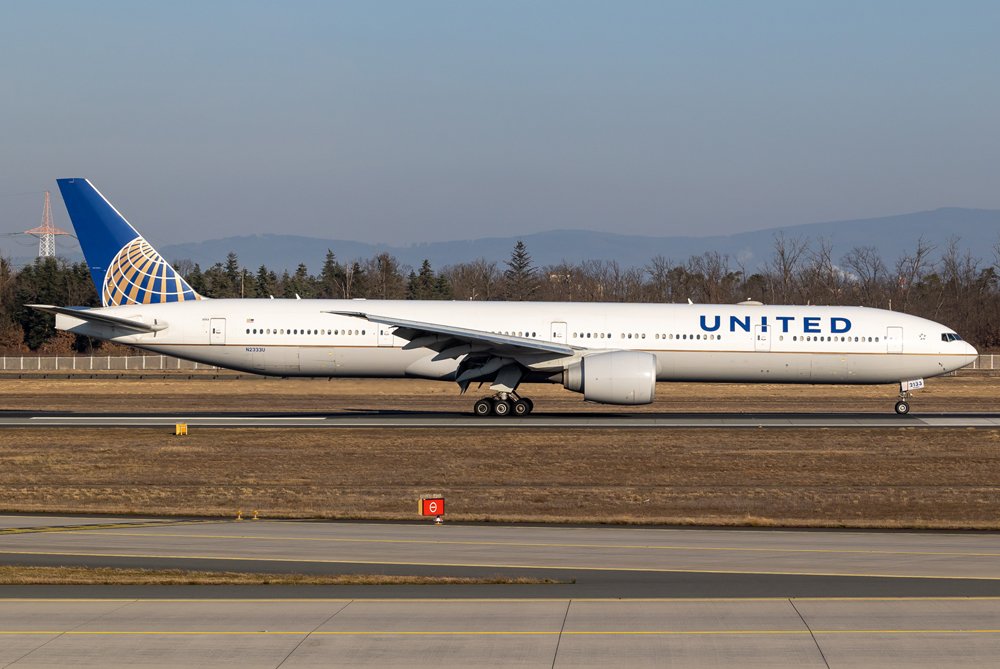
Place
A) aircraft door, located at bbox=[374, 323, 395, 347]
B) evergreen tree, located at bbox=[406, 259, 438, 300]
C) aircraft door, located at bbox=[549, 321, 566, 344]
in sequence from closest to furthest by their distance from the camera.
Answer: aircraft door, located at bbox=[374, 323, 395, 347], aircraft door, located at bbox=[549, 321, 566, 344], evergreen tree, located at bbox=[406, 259, 438, 300]

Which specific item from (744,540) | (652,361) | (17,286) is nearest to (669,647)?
(744,540)

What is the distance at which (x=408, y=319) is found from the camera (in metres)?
35.8

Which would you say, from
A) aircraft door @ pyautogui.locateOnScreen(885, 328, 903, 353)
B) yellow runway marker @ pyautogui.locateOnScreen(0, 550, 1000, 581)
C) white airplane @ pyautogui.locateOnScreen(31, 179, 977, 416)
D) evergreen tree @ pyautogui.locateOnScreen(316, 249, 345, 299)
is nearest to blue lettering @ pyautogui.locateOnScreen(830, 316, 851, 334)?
white airplane @ pyautogui.locateOnScreen(31, 179, 977, 416)

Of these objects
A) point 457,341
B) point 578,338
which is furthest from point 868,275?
point 457,341

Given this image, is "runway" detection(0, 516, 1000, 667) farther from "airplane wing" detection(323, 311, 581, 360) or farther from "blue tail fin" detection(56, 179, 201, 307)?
"blue tail fin" detection(56, 179, 201, 307)

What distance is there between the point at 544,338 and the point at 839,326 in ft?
31.5

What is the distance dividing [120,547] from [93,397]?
30.7 m

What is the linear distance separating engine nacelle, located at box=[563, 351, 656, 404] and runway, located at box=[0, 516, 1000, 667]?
15.0 m

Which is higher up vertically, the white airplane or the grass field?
the white airplane

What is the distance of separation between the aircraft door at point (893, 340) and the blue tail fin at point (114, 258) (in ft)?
76.0

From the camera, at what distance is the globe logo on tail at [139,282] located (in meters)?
38.3

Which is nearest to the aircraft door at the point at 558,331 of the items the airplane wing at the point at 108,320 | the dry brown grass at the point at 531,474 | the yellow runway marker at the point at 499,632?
the dry brown grass at the point at 531,474

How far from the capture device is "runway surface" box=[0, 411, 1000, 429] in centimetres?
3219

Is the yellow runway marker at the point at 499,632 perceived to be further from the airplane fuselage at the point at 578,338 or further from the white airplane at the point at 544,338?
the airplane fuselage at the point at 578,338
